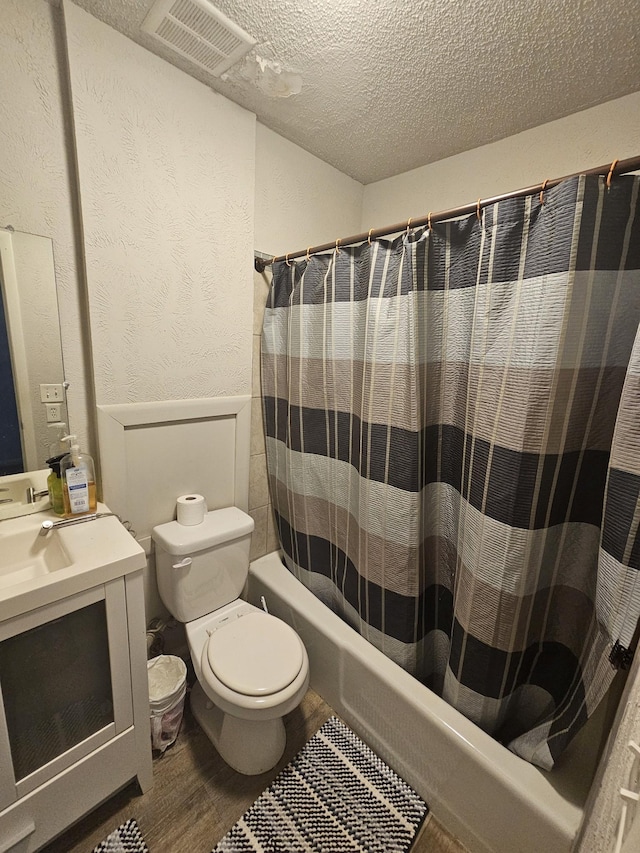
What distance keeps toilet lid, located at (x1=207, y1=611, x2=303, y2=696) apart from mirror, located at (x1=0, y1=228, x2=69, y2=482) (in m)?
0.88

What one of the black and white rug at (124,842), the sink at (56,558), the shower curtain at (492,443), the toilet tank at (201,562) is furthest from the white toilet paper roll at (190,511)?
the black and white rug at (124,842)

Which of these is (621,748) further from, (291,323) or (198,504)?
(291,323)

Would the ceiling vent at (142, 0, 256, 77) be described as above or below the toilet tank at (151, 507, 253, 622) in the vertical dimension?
above

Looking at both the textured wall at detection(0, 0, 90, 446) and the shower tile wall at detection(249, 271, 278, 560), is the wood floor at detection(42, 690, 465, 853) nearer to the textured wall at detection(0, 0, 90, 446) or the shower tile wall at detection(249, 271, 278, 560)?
the shower tile wall at detection(249, 271, 278, 560)

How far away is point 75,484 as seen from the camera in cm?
115

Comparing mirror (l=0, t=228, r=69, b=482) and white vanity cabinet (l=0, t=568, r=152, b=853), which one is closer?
white vanity cabinet (l=0, t=568, r=152, b=853)

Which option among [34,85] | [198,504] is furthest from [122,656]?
[34,85]

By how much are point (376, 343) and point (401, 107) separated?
901mm

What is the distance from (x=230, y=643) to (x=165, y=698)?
0.28 metres

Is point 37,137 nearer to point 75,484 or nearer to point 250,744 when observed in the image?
point 75,484

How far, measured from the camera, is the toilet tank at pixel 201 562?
1.34 meters

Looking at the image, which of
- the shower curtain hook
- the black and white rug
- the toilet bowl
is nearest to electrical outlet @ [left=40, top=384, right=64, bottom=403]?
the toilet bowl

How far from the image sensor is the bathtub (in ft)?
3.02

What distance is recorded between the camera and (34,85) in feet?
3.34
